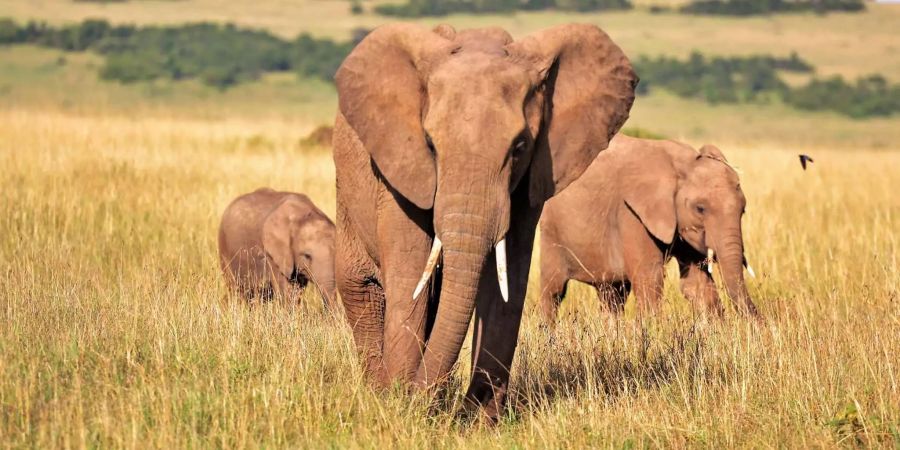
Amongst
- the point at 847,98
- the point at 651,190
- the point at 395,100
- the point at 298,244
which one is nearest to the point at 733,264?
the point at 651,190

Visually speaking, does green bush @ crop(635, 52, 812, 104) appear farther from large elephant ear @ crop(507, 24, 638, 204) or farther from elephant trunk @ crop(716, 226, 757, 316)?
large elephant ear @ crop(507, 24, 638, 204)

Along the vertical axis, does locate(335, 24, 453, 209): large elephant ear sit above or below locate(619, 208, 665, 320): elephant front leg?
above

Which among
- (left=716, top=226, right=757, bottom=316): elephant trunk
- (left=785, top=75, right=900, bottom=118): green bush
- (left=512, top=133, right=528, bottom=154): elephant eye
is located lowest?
(left=785, top=75, right=900, bottom=118): green bush

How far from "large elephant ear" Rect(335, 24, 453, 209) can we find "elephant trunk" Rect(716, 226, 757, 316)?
4242 mm

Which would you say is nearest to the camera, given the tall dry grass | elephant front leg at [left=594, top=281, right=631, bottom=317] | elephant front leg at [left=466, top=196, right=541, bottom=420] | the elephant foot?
the tall dry grass

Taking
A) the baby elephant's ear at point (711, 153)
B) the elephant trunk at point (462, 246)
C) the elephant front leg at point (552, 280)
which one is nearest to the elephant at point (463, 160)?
the elephant trunk at point (462, 246)

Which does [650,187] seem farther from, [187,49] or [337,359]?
[187,49]

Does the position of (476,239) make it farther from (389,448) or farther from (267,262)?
(267,262)

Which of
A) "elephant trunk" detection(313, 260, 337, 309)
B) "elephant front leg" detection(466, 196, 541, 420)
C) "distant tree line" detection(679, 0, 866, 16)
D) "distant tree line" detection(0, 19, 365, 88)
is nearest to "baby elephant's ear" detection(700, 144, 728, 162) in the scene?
"elephant trunk" detection(313, 260, 337, 309)

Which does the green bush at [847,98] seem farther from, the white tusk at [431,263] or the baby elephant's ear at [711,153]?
the white tusk at [431,263]

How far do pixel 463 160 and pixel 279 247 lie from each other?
19.1 feet

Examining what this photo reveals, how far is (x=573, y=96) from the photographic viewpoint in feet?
19.8

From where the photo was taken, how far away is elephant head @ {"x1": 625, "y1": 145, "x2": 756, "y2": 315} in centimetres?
962

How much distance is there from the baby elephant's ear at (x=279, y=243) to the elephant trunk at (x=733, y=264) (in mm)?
3410
